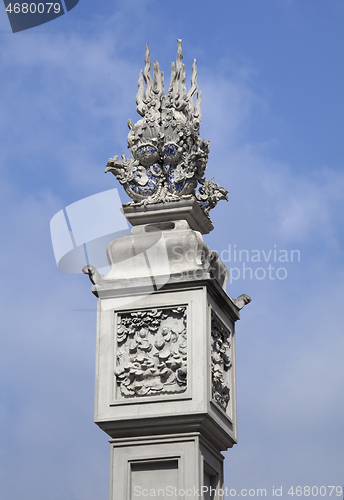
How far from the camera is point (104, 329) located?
10.7m

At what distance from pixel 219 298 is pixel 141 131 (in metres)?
2.60

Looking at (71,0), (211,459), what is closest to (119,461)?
(211,459)

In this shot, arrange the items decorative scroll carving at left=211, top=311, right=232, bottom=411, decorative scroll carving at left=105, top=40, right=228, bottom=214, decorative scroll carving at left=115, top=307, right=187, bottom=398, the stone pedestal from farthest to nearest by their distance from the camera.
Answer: decorative scroll carving at left=105, top=40, right=228, bottom=214
decorative scroll carving at left=211, top=311, right=232, bottom=411
decorative scroll carving at left=115, top=307, right=187, bottom=398
the stone pedestal

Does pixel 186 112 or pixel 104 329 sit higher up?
pixel 186 112

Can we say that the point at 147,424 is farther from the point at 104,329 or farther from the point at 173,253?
the point at 173,253

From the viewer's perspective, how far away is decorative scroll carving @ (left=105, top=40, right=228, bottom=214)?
37.0ft

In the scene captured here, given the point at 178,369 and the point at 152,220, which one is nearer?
the point at 178,369

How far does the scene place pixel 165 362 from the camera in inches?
406

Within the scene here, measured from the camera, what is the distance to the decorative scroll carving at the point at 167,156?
444 inches

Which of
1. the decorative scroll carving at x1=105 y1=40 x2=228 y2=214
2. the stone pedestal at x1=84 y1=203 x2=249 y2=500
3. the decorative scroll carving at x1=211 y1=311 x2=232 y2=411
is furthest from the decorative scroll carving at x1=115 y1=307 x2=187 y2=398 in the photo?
the decorative scroll carving at x1=105 y1=40 x2=228 y2=214

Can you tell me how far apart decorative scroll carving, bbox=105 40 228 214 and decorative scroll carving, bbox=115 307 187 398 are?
1700mm

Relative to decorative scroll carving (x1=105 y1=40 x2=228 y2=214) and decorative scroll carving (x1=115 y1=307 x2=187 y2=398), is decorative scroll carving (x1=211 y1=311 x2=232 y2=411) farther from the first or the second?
decorative scroll carving (x1=105 y1=40 x2=228 y2=214)

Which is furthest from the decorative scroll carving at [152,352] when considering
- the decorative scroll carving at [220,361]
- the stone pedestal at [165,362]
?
the decorative scroll carving at [220,361]

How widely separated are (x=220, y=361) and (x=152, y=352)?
0.97 meters
